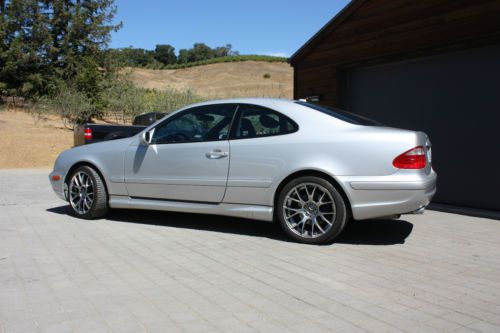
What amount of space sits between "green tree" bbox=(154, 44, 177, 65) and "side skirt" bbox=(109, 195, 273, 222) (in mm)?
121999

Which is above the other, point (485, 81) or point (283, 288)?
point (485, 81)

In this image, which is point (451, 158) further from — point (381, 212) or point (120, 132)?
point (120, 132)

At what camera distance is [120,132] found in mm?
10805

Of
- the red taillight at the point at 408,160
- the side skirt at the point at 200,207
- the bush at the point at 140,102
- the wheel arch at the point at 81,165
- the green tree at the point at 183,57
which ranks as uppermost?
the green tree at the point at 183,57

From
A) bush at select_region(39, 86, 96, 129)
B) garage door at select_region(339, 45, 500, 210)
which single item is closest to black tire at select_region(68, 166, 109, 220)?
garage door at select_region(339, 45, 500, 210)

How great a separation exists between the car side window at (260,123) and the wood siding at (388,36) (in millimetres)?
3551

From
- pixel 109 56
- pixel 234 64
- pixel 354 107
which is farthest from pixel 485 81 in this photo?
pixel 234 64

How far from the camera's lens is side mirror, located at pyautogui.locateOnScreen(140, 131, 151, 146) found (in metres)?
5.98

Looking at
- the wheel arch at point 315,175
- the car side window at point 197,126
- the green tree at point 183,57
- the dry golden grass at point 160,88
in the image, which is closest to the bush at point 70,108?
the dry golden grass at point 160,88

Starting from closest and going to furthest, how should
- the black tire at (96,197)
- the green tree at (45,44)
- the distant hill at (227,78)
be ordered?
1. the black tire at (96,197)
2. the green tree at (45,44)
3. the distant hill at (227,78)

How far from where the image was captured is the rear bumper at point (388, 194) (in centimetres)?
467

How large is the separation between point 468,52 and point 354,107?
2.39 metres

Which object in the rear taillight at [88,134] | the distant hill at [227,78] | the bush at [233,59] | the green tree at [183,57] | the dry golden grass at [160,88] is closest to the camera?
the rear taillight at [88,134]

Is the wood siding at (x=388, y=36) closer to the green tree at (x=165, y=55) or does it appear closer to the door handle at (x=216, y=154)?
the door handle at (x=216, y=154)
